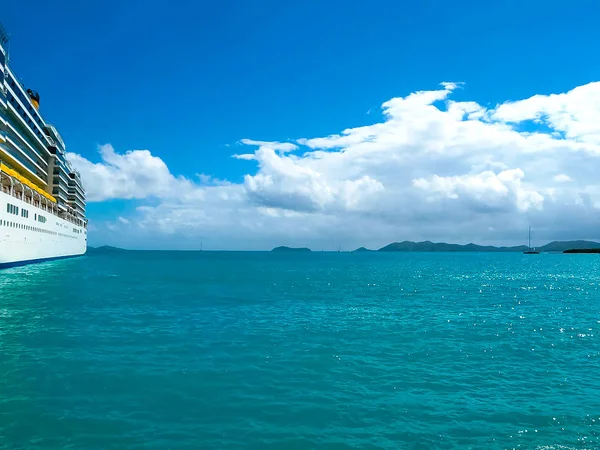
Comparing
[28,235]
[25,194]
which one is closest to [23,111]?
[25,194]

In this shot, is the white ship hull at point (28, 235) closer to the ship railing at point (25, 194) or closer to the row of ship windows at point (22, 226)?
→ the row of ship windows at point (22, 226)

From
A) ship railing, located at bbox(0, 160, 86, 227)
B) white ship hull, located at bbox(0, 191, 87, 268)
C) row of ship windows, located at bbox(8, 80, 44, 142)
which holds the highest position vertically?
row of ship windows, located at bbox(8, 80, 44, 142)

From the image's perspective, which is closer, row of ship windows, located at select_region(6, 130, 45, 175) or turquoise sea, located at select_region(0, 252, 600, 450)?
turquoise sea, located at select_region(0, 252, 600, 450)

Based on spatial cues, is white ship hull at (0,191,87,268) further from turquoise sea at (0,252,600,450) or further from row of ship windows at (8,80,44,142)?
turquoise sea at (0,252,600,450)

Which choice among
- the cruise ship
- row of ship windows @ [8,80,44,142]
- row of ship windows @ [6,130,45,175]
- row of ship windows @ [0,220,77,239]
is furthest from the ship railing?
row of ship windows @ [8,80,44,142]

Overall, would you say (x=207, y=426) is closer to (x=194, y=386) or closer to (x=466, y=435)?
(x=194, y=386)

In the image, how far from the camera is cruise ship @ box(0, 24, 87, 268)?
61000mm

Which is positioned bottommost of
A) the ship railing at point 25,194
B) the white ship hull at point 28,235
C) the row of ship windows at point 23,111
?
the white ship hull at point 28,235

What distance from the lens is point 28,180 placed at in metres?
77.0

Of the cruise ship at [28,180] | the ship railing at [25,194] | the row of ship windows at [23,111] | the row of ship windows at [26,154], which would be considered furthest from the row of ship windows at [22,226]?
the row of ship windows at [23,111]

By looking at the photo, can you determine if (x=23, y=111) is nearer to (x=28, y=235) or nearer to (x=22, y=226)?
(x=28, y=235)

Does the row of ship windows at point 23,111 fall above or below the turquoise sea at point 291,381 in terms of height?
above

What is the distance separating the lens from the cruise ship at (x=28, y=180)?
2402 inches

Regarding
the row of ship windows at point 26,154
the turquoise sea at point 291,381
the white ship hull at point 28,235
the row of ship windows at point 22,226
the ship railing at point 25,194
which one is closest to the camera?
the turquoise sea at point 291,381
